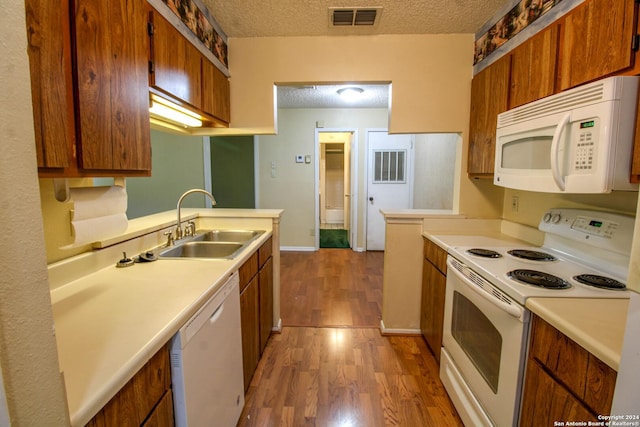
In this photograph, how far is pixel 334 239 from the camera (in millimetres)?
5898

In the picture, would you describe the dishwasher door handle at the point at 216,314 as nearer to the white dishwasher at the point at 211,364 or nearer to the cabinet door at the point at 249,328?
the white dishwasher at the point at 211,364

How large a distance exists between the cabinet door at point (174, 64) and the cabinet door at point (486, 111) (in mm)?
1872

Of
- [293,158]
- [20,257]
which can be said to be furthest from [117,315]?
[293,158]

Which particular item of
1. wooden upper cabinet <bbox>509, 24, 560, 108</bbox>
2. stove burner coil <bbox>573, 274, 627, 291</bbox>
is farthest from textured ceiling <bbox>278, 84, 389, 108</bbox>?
stove burner coil <bbox>573, 274, 627, 291</bbox>

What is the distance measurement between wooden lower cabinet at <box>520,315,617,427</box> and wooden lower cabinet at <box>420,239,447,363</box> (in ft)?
2.71

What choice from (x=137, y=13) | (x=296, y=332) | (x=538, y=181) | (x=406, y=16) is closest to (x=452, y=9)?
(x=406, y=16)

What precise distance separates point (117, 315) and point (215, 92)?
160 cm

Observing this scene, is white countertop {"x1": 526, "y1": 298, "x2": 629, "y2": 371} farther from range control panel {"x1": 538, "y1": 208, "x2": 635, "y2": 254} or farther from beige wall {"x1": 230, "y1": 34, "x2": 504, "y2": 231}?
beige wall {"x1": 230, "y1": 34, "x2": 504, "y2": 231}

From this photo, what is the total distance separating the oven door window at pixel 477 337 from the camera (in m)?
1.25

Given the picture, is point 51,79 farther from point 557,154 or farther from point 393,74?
point 393,74

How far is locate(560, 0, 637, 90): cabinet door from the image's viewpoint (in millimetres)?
1001

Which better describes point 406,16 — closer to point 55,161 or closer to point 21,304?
point 55,161

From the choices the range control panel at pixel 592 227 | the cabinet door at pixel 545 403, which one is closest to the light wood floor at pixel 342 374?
the cabinet door at pixel 545 403

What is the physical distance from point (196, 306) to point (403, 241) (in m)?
1.71
